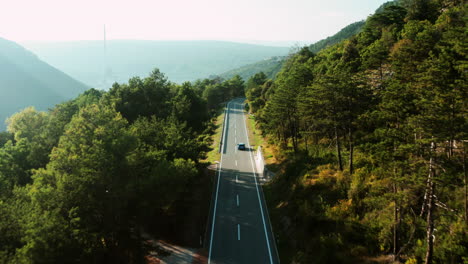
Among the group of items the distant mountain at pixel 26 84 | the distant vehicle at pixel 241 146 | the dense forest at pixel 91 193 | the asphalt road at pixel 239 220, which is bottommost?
the asphalt road at pixel 239 220

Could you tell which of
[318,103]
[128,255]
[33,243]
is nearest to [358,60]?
[318,103]

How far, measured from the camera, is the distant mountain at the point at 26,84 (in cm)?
13688

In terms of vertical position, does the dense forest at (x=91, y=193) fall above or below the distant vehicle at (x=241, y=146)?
above

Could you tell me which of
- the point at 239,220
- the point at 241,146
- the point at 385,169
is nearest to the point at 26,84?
the point at 241,146

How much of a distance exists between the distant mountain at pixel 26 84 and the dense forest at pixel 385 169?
13392 centimetres

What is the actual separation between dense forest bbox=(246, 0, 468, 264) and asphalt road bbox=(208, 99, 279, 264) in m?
1.27

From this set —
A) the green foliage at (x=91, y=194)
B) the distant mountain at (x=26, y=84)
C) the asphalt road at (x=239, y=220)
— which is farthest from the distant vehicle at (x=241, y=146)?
the distant mountain at (x=26, y=84)

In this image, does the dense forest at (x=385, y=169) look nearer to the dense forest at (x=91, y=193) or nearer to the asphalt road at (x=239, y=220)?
the asphalt road at (x=239, y=220)

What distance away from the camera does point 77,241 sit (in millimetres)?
13227

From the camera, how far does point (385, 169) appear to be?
52.4 feet

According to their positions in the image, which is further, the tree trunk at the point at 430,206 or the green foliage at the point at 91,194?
the green foliage at the point at 91,194

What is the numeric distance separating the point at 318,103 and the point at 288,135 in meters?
22.0

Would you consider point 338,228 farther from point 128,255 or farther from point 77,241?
point 77,241

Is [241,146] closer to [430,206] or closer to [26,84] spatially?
[430,206]
